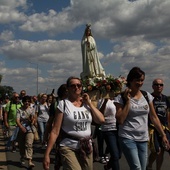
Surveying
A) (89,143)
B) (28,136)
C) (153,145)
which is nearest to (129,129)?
(89,143)

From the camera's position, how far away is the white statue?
23.7m

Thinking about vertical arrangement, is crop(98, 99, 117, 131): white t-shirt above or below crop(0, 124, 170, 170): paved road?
above

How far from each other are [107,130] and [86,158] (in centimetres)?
280

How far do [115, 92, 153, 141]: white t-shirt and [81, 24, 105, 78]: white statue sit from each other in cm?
1855

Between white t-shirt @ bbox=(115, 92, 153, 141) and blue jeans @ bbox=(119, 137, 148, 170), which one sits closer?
blue jeans @ bbox=(119, 137, 148, 170)

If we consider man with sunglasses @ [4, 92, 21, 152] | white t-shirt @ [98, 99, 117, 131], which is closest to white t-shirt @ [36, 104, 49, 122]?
man with sunglasses @ [4, 92, 21, 152]

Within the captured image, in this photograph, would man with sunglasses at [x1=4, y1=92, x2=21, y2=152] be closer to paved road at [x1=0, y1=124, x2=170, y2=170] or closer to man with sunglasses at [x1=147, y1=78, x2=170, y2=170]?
paved road at [x1=0, y1=124, x2=170, y2=170]

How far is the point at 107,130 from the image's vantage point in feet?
23.6

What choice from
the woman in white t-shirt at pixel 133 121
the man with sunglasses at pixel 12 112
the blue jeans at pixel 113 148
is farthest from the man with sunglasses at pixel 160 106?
the man with sunglasses at pixel 12 112

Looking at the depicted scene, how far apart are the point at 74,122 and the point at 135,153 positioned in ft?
3.00

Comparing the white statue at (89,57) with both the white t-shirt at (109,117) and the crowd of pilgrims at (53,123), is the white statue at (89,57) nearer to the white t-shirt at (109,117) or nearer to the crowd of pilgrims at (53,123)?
the crowd of pilgrims at (53,123)

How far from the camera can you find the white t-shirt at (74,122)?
436 centimetres

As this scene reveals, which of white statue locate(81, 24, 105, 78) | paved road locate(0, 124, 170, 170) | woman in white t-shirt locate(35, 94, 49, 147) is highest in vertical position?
white statue locate(81, 24, 105, 78)

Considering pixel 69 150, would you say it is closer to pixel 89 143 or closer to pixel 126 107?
pixel 89 143
